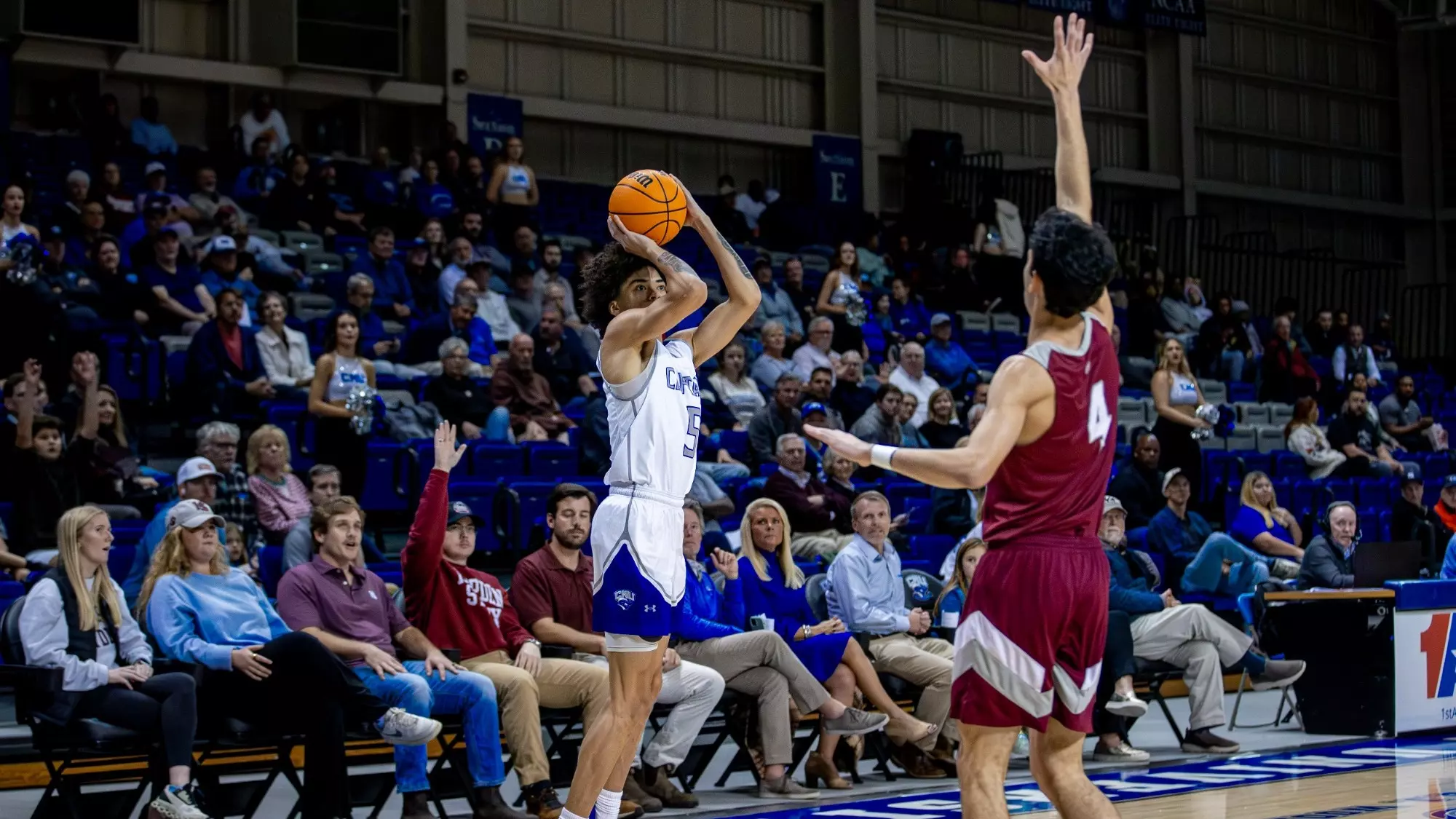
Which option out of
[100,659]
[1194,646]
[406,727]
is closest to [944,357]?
[1194,646]

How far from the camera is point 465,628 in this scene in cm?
719

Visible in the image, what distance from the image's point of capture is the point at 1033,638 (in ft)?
12.4

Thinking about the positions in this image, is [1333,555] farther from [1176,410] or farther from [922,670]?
[922,670]

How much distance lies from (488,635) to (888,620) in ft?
6.99

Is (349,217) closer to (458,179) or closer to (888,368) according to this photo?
(458,179)

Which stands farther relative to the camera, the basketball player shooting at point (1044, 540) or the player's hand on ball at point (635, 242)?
the player's hand on ball at point (635, 242)

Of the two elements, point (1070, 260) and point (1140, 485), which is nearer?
point (1070, 260)

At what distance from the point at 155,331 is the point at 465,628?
5.44 metres

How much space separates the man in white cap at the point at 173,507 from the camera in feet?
25.0

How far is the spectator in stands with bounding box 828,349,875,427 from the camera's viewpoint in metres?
12.9

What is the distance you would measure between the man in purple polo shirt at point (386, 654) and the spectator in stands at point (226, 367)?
12.2ft

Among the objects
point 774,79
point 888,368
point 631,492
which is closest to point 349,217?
point 888,368

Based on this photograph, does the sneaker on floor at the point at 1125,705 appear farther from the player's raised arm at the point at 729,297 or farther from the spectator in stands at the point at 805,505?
the player's raised arm at the point at 729,297

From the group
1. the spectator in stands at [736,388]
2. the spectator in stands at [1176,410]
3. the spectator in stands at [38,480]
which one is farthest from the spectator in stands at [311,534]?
the spectator in stands at [1176,410]
